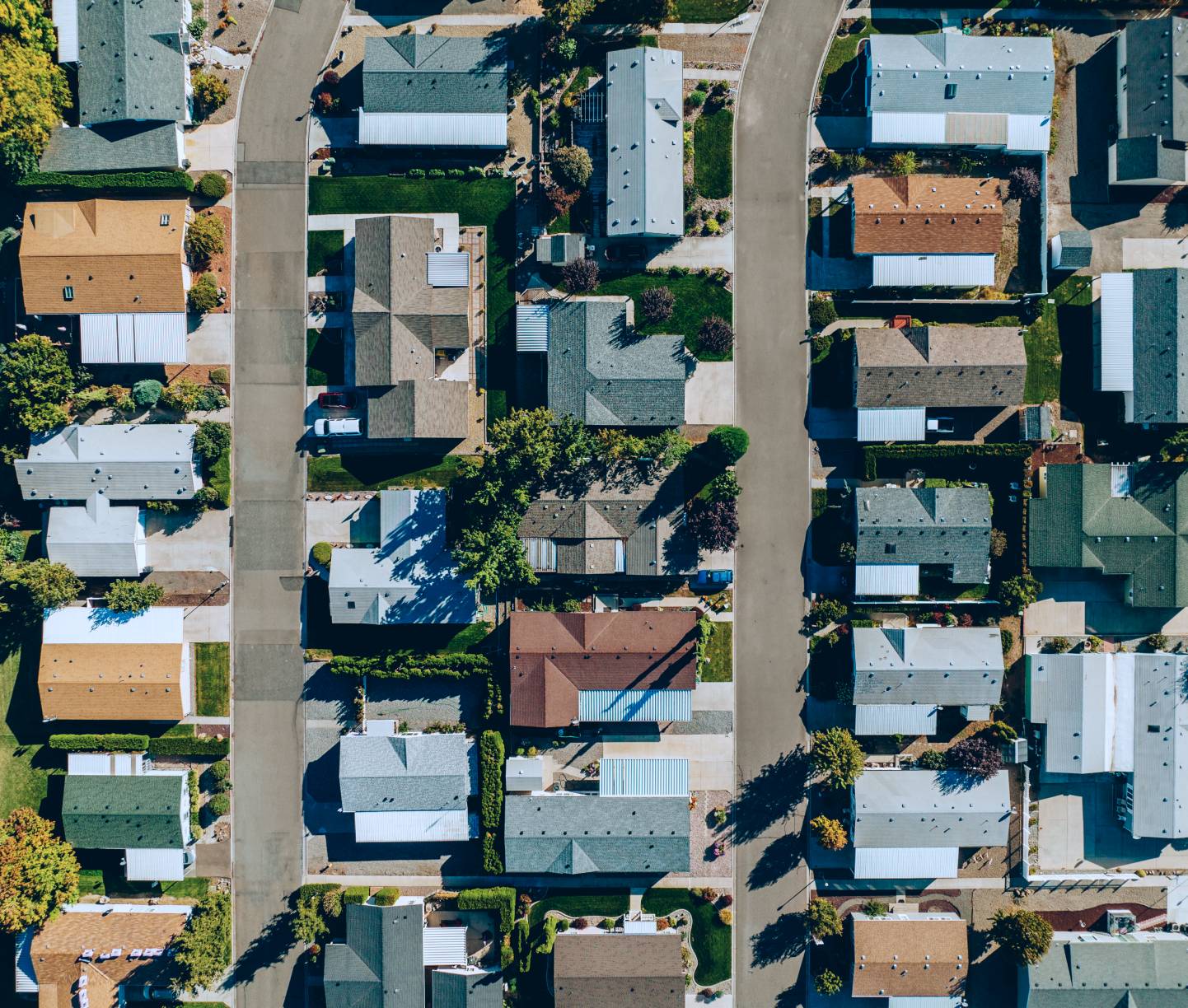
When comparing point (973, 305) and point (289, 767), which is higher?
point (973, 305)

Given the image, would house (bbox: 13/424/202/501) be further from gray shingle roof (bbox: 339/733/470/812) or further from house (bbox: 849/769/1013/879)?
house (bbox: 849/769/1013/879)

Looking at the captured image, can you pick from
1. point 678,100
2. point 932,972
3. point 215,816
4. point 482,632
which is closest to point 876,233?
point 678,100

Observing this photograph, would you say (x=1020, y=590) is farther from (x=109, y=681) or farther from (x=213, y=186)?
(x=109, y=681)

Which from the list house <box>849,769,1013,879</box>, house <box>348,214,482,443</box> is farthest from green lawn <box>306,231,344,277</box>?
house <box>849,769,1013,879</box>

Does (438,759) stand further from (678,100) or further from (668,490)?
(678,100)

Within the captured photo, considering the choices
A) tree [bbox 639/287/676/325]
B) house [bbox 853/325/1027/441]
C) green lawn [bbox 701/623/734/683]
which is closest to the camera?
house [bbox 853/325/1027/441]

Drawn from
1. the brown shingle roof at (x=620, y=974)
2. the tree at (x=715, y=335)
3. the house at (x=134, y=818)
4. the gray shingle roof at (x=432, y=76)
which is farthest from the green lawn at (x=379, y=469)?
the brown shingle roof at (x=620, y=974)

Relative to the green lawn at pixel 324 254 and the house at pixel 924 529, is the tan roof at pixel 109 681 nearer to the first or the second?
the green lawn at pixel 324 254
